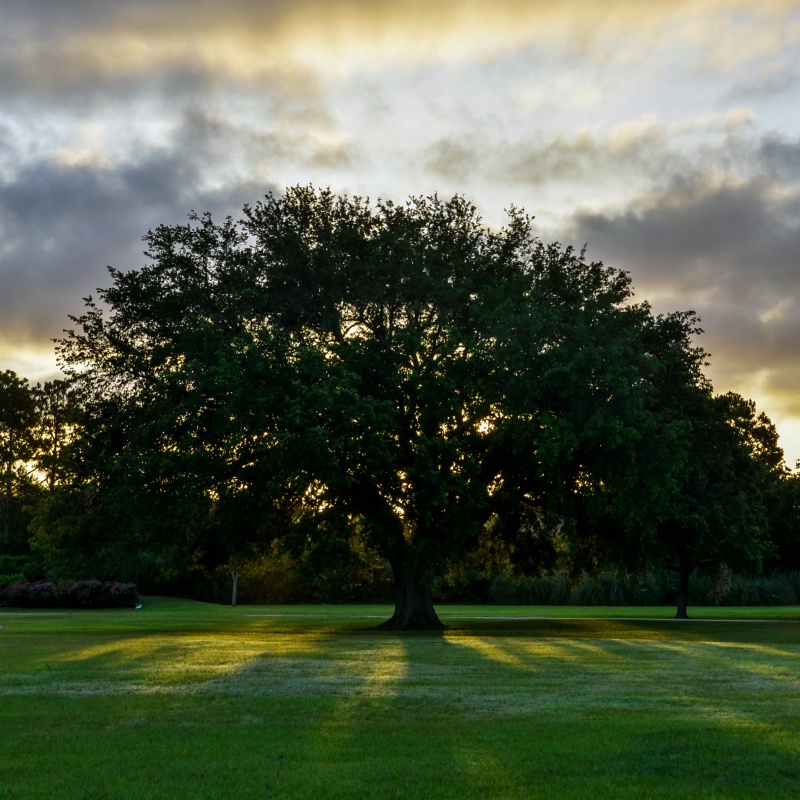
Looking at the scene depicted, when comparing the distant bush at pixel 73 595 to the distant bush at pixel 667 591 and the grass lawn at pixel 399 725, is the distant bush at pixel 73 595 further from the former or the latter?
the grass lawn at pixel 399 725

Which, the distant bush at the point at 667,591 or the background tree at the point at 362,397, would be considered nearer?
the background tree at the point at 362,397

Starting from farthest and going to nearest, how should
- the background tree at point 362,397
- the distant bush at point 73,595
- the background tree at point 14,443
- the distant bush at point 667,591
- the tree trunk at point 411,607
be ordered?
the background tree at point 14,443 → the distant bush at point 73,595 → the distant bush at point 667,591 → the tree trunk at point 411,607 → the background tree at point 362,397

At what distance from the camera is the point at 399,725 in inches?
430

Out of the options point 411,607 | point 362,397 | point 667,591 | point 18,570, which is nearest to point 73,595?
point 18,570

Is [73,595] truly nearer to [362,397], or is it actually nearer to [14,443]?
[14,443]

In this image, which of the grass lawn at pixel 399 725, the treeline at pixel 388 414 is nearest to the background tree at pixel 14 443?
the treeline at pixel 388 414

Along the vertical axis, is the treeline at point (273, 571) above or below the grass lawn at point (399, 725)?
above

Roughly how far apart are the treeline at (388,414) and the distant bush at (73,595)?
26.3 meters

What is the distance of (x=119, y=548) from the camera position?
33.2 meters

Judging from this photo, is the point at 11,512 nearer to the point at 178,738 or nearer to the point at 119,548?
the point at 119,548

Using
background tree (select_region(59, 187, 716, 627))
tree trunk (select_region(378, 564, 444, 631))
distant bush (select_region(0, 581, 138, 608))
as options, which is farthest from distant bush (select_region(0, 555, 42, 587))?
tree trunk (select_region(378, 564, 444, 631))

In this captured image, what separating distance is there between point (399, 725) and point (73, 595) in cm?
5821

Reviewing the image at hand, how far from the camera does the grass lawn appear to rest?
8273 millimetres

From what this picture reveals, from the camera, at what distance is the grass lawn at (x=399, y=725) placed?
8.27 m
